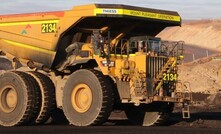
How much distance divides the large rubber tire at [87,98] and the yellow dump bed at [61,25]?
52.3 inches

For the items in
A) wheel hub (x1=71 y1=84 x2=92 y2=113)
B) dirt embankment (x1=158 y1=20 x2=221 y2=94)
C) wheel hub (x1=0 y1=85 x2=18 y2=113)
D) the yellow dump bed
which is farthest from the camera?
dirt embankment (x1=158 y1=20 x2=221 y2=94)

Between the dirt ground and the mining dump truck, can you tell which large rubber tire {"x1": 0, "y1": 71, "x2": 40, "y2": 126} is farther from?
the dirt ground

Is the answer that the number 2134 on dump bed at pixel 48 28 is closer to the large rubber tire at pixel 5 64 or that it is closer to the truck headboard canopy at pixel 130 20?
the truck headboard canopy at pixel 130 20

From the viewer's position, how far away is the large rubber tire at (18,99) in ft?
56.3

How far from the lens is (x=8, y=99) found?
58.7 feet

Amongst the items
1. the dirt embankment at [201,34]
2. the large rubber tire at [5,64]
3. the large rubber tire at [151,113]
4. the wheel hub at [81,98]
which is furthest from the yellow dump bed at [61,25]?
the dirt embankment at [201,34]

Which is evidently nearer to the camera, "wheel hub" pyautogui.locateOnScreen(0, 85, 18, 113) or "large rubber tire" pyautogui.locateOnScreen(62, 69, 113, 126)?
"large rubber tire" pyautogui.locateOnScreen(62, 69, 113, 126)

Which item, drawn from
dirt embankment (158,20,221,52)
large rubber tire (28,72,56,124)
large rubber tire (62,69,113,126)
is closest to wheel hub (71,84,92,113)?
large rubber tire (62,69,113,126)

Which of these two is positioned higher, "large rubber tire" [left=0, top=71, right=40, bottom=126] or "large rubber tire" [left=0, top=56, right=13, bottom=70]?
"large rubber tire" [left=0, top=56, right=13, bottom=70]

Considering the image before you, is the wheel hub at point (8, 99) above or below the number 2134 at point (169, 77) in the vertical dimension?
below

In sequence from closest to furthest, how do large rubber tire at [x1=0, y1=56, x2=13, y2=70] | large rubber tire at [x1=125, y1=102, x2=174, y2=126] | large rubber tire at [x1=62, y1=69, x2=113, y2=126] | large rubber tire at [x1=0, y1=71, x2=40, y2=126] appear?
large rubber tire at [x1=62, y1=69, x2=113, y2=126] → large rubber tire at [x1=0, y1=71, x2=40, y2=126] → large rubber tire at [x1=125, y1=102, x2=174, y2=126] → large rubber tire at [x1=0, y1=56, x2=13, y2=70]

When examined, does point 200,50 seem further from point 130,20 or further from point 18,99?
point 18,99

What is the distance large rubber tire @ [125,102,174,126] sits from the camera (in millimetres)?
17406

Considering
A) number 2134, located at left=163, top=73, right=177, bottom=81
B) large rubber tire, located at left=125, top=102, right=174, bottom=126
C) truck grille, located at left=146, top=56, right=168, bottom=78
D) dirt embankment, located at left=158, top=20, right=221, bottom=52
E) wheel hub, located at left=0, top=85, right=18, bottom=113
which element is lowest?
large rubber tire, located at left=125, top=102, right=174, bottom=126
